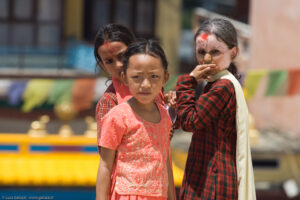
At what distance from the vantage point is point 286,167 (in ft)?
21.5

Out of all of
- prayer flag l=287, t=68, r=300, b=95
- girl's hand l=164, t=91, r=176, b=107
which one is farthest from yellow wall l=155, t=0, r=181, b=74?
girl's hand l=164, t=91, r=176, b=107

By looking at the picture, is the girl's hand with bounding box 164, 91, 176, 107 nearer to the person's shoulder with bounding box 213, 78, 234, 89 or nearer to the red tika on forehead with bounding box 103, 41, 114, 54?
the person's shoulder with bounding box 213, 78, 234, 89

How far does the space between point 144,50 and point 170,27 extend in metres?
9.87

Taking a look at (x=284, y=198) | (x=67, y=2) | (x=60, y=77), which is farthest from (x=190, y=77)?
(x=67, y=2)

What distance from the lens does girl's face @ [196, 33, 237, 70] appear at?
2131mm

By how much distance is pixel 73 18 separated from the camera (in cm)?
1177

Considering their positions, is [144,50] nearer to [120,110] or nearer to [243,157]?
[120,110]

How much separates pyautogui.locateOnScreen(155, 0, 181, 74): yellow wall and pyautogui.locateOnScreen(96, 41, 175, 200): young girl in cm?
958

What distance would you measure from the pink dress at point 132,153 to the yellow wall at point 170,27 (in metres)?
9.60

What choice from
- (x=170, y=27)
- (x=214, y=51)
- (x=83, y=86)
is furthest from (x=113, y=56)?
(x=170, y=27)

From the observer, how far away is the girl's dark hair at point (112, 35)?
7.26ft

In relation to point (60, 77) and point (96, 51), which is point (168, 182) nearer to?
point (96, 51)

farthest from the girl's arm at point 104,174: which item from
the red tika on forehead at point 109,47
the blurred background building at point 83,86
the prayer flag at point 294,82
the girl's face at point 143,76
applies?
the prayer flag at point 294,82

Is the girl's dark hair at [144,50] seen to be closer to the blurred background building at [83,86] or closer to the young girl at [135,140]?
the young girl at [135,140]
